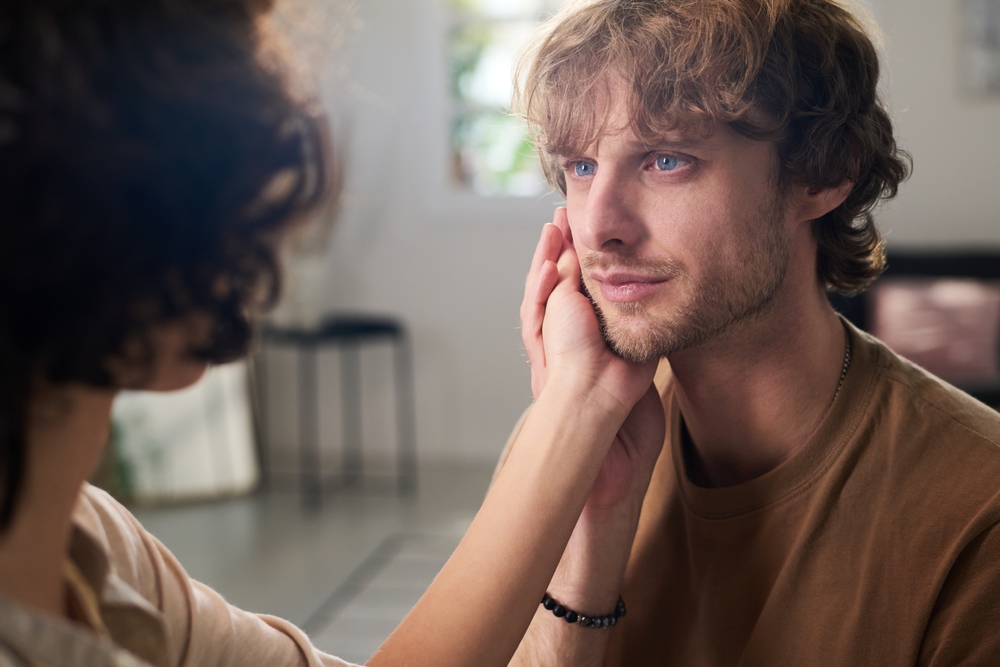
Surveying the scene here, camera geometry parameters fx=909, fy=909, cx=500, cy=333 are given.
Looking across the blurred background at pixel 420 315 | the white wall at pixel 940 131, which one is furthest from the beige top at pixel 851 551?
the white wall at pixel 940 131

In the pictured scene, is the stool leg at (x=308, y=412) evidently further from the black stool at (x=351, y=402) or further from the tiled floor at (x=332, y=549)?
the tiled floor at (x=332, y=549)

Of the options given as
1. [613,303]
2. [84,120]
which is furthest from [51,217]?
[613,303]

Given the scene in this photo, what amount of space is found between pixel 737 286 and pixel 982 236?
388cm

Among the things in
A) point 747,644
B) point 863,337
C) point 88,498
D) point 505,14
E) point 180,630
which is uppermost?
point 505,14

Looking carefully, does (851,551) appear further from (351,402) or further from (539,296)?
(351,402)

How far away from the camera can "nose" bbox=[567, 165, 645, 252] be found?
120 centimetres

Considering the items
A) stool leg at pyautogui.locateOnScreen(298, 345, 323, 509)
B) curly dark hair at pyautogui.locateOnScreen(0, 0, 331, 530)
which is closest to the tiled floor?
stool leg at pyautogui.locateOnScreen(298, 345, 323, 509)

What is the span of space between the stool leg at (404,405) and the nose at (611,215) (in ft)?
12.5

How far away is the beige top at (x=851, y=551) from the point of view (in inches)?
39.9

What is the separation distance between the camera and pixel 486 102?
196 inches

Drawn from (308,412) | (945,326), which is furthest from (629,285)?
(308,412)

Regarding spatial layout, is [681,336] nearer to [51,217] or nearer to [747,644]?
[747,644]

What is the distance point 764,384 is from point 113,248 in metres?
0.90

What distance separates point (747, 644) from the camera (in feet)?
3.68
